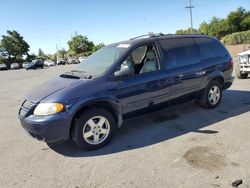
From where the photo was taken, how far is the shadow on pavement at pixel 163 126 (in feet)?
14.2

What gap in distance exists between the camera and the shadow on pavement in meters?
4.33

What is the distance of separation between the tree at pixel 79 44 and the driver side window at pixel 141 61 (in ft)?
240

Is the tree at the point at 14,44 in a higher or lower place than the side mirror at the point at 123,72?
higher

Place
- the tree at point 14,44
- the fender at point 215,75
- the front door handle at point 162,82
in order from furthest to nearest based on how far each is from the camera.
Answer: the tree at point 14,44
the fender at point 215,75
the front door handle at point 162,82

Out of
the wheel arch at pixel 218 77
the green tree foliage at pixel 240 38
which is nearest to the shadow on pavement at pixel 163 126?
the wheel arch at pixel 218 77

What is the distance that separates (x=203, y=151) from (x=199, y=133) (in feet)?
2.49

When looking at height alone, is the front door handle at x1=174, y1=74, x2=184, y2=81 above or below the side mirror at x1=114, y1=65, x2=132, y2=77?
below

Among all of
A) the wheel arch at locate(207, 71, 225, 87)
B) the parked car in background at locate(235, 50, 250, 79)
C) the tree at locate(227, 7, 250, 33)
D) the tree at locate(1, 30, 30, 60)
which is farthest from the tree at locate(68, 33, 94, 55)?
the wheel arch at locate(207, 71, 225, 87)

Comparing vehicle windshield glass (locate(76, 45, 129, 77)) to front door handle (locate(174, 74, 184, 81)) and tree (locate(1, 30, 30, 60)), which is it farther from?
tree (locate(1, 30, 30, 60))

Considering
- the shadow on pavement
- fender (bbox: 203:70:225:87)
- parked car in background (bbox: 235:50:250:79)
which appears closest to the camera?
the shadow on pavement

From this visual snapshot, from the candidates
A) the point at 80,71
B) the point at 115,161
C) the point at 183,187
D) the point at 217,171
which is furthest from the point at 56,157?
the point at 217,171

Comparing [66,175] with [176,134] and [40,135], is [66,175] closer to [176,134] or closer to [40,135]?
[40,135]

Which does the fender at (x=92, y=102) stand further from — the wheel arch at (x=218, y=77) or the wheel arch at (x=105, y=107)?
the wheel arch at (x=218, y=77)

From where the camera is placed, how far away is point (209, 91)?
5.86 meters
